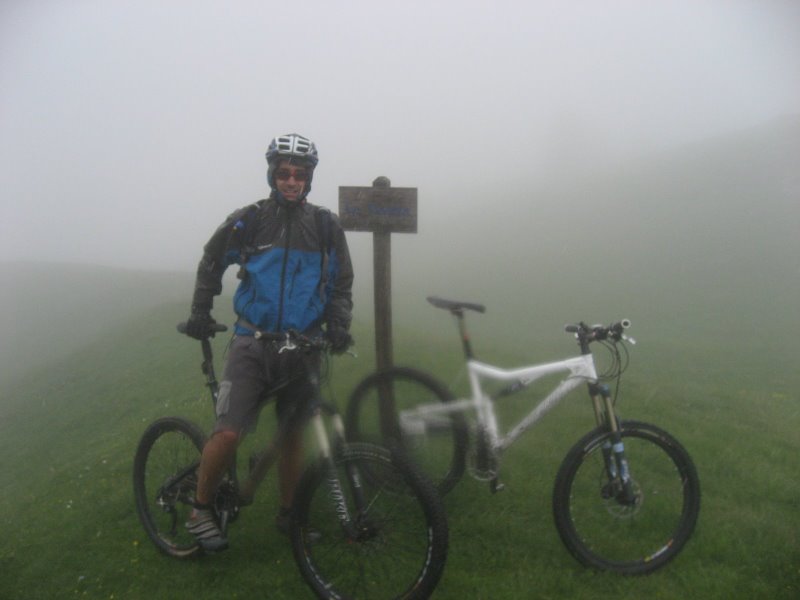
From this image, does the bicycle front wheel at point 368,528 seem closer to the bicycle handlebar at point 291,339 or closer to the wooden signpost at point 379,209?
the bicycle handlebar at point 291,339

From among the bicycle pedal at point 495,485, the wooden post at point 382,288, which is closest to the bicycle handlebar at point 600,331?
the bicycle pedal at point 495,485

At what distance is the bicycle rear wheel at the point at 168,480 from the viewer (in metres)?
4.48

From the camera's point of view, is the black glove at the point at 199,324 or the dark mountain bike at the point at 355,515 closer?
the dark mountain bike at the point at 355,515

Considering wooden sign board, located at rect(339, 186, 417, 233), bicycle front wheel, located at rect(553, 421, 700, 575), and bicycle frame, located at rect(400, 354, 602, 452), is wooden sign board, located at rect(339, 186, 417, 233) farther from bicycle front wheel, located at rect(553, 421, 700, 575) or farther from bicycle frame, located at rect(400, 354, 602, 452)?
bicycle front wheel, located at rect(553, 421, 700, 575)

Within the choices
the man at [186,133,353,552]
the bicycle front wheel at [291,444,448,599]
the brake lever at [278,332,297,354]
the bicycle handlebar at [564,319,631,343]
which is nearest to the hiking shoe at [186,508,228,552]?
the man at [186,133,353,552]

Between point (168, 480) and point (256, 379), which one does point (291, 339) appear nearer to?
point (256, 379)

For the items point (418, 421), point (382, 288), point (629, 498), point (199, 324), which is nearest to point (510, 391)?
point (418, 421)

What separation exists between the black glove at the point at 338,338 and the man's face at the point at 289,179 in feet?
3.38

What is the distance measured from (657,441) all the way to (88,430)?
43.5 feet

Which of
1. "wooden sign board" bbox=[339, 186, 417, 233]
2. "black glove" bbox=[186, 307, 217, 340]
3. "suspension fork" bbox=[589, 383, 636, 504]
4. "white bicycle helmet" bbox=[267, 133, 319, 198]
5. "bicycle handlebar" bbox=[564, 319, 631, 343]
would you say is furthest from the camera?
"wooden sign board" bbox=[339, 186, 417, 233]

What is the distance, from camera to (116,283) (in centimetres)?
5450

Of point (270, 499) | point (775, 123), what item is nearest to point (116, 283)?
point (270, 499)

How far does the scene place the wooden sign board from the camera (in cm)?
537

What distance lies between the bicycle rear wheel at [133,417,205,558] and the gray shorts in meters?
0.66
